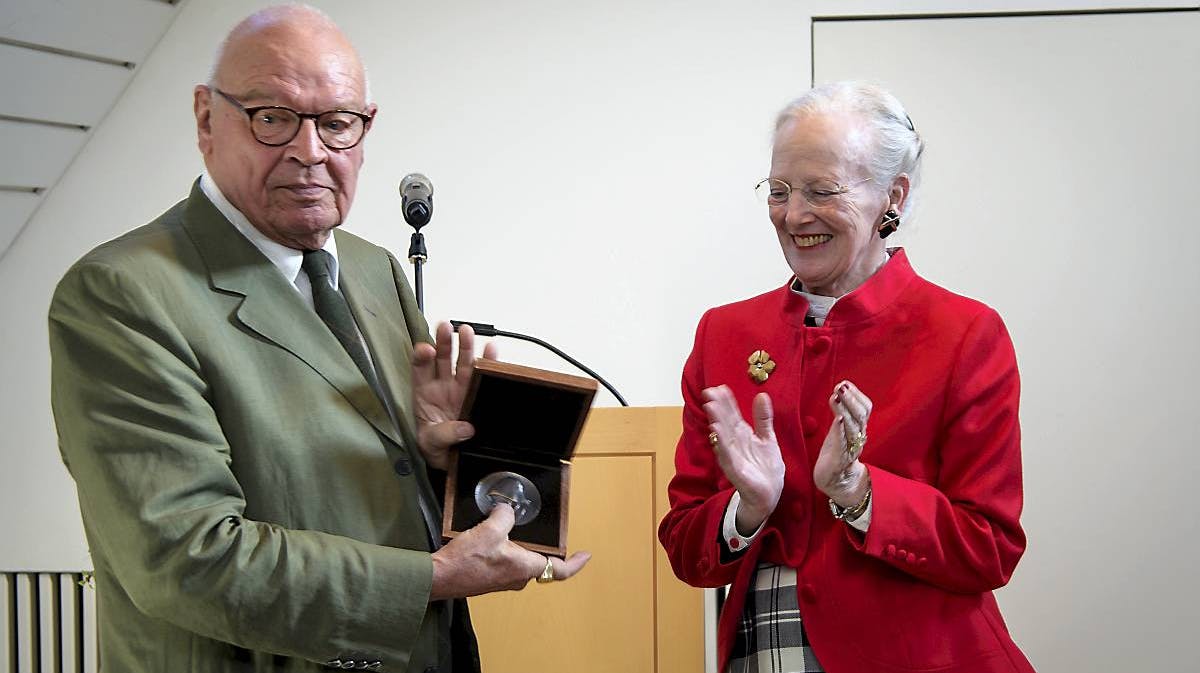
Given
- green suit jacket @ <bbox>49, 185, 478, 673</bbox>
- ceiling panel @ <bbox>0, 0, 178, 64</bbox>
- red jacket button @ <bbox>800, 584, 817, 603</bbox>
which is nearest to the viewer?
green suit jacket @ <bbox>49, 185, 478, 673</bbox>

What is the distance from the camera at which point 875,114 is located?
192 cm

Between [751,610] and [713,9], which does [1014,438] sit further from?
[713,9]

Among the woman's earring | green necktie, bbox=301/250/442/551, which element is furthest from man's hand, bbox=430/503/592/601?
the woman's earring

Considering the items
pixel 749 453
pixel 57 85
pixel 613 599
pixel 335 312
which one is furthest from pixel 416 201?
pixel 57 85

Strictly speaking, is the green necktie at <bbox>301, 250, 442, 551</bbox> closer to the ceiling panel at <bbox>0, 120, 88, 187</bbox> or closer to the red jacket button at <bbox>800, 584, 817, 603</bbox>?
the red jacket button at <bbox>800, 584, 817, 603</bbox>

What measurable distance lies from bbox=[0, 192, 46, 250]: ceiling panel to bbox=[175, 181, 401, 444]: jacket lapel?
2834 mm

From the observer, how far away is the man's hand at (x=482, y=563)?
5.07 feet

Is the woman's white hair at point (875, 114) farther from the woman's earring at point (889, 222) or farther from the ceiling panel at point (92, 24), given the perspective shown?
the ceiling panel at point (92, 24)

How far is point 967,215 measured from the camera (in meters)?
4.05

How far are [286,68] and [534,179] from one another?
8.69ft

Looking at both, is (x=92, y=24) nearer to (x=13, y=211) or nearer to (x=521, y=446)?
(x=13, y=211)

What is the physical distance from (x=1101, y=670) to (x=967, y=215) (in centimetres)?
150

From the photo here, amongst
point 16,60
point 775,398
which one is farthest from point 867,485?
point 16,60

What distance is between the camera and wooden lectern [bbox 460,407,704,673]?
2881 millimetres
